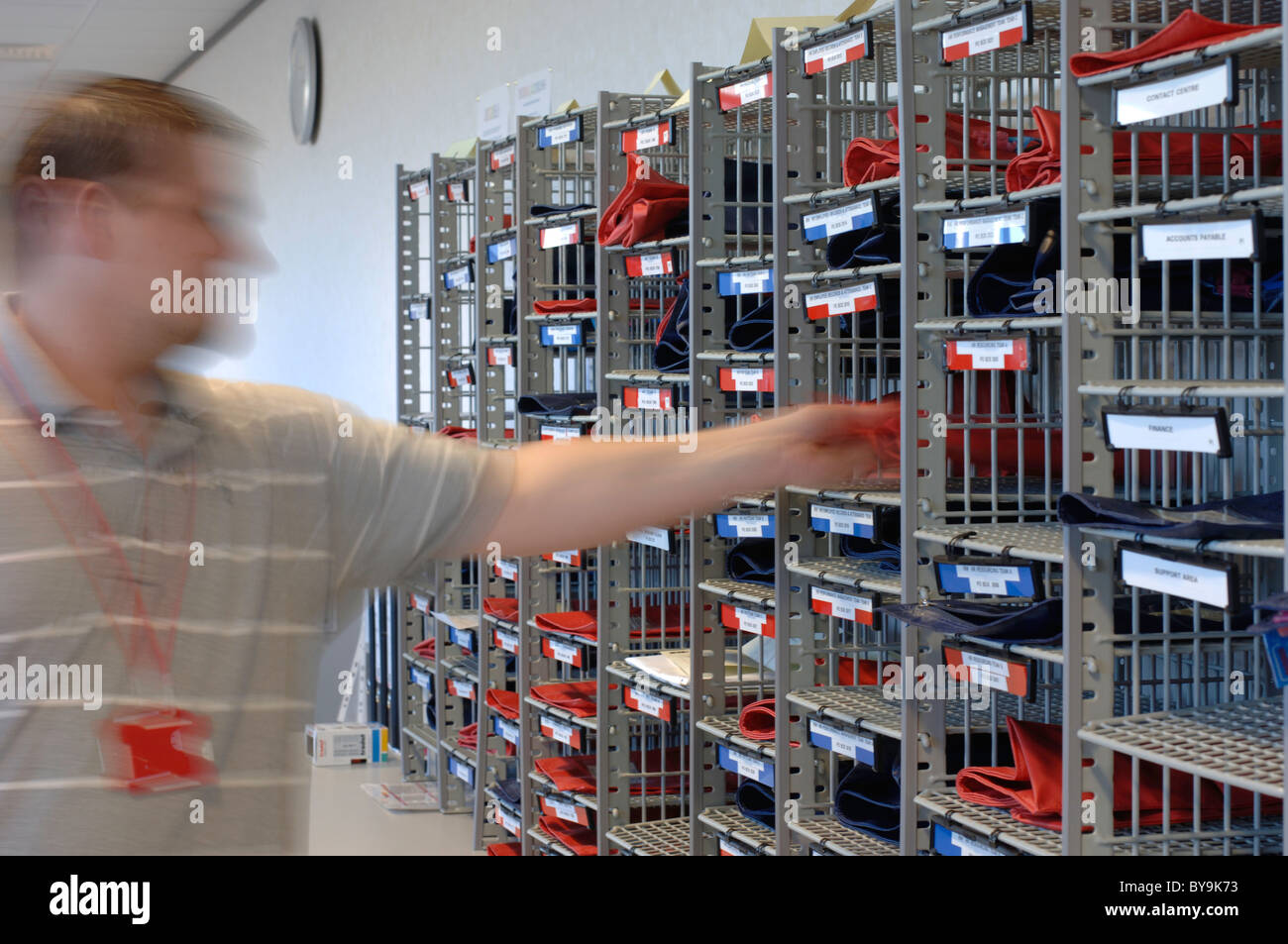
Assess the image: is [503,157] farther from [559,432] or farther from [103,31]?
[103,31]

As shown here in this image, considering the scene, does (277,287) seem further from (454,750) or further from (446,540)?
(446,540)

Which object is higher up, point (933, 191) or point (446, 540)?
point (933, 191)

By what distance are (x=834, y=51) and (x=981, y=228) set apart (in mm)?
552

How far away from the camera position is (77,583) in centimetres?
106

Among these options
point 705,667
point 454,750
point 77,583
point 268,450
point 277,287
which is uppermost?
point 277,287

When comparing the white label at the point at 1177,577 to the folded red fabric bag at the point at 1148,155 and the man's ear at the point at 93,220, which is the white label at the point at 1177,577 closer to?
the folded red fabric bag at the point at 1148,155

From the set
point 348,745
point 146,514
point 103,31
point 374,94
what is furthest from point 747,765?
point 103,31

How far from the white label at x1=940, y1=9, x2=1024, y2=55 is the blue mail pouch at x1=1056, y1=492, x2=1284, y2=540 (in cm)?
73

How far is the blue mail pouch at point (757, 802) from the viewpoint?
293 cm

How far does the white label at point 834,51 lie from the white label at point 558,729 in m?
1.95

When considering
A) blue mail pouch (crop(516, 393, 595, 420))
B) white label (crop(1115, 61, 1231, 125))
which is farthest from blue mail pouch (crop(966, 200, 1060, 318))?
blue mail pouch (crop(516, 393, 595, 420))

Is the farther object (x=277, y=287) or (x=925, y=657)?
(x=277, y=287)

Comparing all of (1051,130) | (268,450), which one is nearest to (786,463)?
(268,450)
